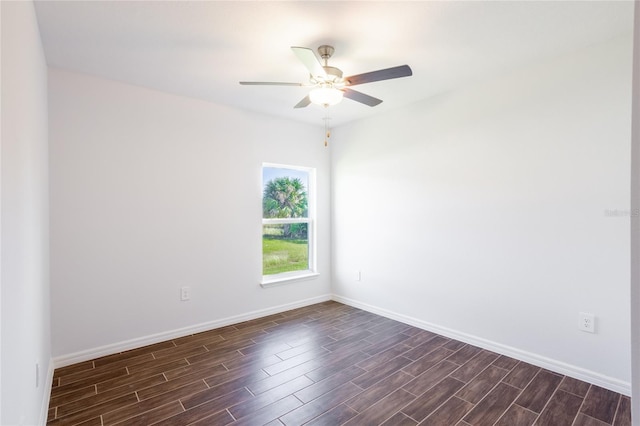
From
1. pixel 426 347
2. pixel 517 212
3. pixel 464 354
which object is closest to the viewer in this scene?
pixel 517 212

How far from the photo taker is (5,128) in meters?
1.18

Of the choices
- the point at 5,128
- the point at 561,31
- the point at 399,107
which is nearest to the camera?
the point at 5,128

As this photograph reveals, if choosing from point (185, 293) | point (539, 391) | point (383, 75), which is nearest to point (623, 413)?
point (539, 391)

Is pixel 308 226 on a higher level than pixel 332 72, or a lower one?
lower

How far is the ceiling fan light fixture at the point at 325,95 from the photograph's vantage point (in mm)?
2274

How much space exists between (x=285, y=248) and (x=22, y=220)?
290 cm

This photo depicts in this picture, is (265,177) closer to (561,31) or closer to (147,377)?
(147,377)

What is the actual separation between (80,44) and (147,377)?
247 cm

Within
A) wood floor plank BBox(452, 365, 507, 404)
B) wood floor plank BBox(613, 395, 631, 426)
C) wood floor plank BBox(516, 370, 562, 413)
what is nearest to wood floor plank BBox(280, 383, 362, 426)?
wood floor plank BBox(452, 365, 507, 404)

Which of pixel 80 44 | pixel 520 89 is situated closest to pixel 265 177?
pixel 80 44

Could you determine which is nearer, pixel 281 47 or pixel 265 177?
pixel 281 47

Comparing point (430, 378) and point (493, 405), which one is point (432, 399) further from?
point (493, 405)

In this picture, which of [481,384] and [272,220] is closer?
[481,384]

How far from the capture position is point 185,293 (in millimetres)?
3258
